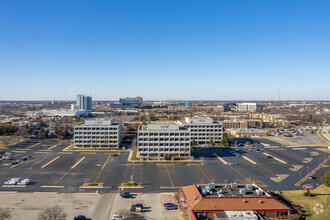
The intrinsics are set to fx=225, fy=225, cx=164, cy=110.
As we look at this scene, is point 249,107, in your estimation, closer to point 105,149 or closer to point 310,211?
point 105,149

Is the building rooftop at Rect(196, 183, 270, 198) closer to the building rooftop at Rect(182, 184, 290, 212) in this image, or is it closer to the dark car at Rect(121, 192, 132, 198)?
the building rooftop at Rect(182, 184, 290, 212)

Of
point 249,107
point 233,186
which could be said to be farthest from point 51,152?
point 249,107

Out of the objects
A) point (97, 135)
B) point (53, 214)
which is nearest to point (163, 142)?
point (97, 135)

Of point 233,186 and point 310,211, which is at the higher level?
point 233,186

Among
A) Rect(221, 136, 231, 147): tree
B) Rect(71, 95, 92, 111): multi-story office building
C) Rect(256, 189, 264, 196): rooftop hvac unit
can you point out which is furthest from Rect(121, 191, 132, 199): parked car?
Rect(71, 95, 92, 111): multi-story office building

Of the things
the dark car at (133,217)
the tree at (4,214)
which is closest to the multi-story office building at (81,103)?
the tree at (4,214)

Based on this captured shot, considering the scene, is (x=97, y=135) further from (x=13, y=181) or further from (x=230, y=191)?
(x=230, y=191)
